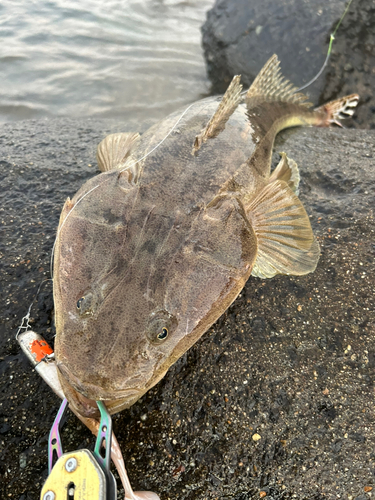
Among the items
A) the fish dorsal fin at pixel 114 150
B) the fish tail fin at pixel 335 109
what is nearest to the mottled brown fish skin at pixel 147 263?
the fish dorsal fin at pixel 114 150

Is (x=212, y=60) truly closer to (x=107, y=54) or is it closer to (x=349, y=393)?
(x=107, y=54)

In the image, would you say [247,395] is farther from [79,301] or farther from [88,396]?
[79,301]

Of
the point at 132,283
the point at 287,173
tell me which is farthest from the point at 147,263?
the point at 287,173

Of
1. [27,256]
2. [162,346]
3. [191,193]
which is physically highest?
[191,193]

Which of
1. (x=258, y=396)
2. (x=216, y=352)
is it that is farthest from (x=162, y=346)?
(x=258, y=396)

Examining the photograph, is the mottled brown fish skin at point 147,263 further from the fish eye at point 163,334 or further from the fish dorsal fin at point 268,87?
the fish dorsal fin at point 268,87

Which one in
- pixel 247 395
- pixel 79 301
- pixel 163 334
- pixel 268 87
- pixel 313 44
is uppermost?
pixel 313 44

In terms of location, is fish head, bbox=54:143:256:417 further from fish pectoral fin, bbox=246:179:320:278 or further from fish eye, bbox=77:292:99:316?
fish pectoral fin, bbox=246:179:320:278
